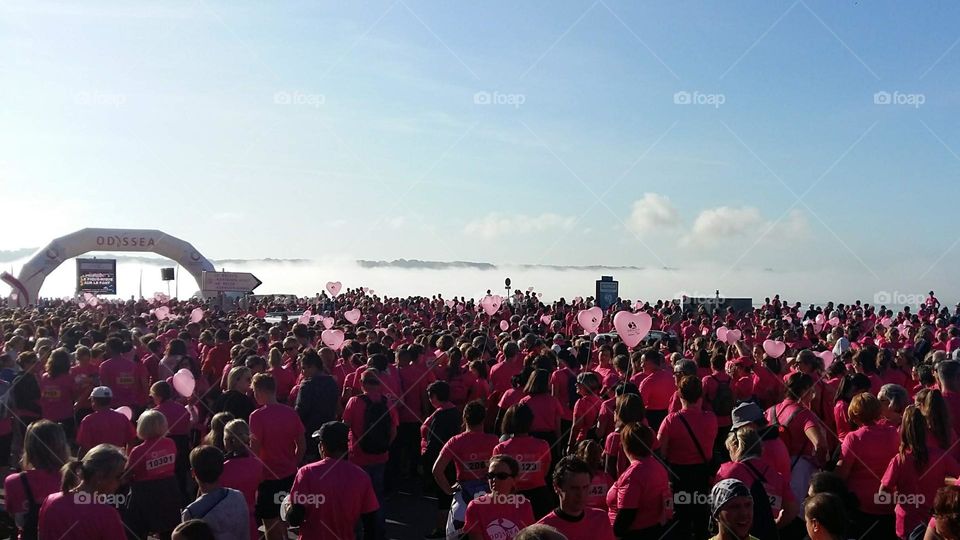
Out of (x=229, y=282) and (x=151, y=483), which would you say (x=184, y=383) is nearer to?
Result: (x=151, y=483)


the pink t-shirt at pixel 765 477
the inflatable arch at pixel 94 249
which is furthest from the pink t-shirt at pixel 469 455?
the inflatable arch at pixel 94 249

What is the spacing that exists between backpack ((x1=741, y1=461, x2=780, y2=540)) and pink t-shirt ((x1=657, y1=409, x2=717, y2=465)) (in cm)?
135

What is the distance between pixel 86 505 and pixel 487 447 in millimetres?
2665

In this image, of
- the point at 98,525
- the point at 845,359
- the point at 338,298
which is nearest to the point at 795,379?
the point at 845,359

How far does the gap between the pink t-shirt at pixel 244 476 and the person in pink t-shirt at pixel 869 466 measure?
400 cm

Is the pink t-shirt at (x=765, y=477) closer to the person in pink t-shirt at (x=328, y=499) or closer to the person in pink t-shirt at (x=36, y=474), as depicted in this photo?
the person in pink t-shirt at (x=328, y=499)

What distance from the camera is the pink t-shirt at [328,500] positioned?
15.1 feet

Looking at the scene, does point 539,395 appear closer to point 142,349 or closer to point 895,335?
point 142,349

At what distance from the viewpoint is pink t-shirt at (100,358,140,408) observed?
9.05m

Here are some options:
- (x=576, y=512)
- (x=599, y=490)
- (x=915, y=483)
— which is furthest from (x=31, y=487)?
(x=915, y=483)

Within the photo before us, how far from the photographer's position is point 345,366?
389 inches

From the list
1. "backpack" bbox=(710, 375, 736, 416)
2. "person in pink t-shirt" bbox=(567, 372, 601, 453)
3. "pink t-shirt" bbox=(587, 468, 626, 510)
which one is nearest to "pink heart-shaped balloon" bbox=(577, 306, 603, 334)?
"backpack" bbox=(710, 375, 736, 416)

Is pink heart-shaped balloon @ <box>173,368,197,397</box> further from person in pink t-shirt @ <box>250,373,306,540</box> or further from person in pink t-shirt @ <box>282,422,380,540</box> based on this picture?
person in pink t-shirt @ <box>282,422,380,540</box>

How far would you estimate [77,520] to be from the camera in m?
4.04
